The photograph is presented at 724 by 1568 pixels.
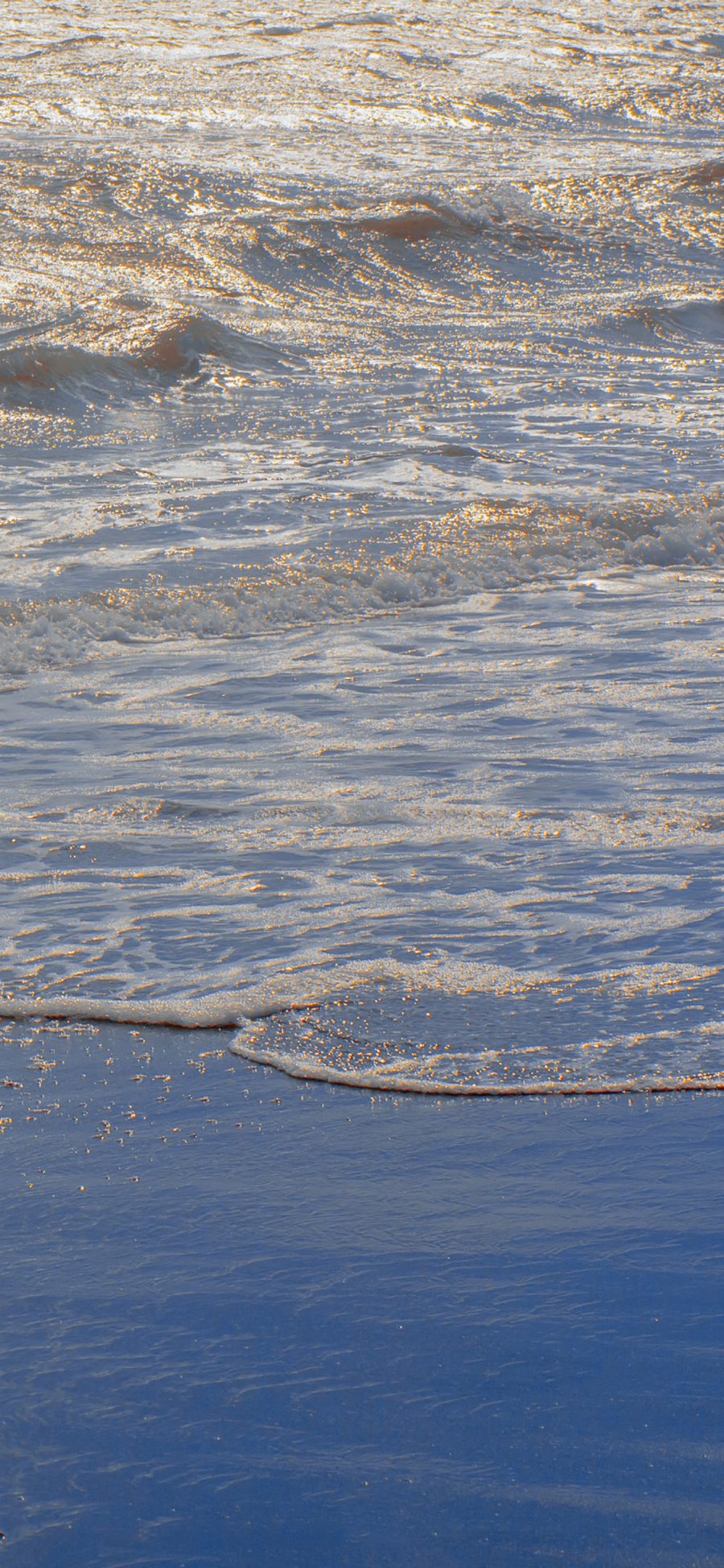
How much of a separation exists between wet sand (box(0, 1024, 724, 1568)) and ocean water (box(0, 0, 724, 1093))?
0.22 metres

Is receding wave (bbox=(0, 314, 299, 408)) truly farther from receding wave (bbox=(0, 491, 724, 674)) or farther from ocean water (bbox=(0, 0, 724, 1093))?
receding wave (bbox=(0, 491, 724, 674))

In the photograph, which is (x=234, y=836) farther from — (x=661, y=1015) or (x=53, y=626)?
(x=53, y=626)

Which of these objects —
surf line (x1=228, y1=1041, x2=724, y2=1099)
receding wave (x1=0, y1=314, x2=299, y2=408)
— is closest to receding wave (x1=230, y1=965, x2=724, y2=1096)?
surf line (x1=228, y1=1041, x2=724, y2=1099)

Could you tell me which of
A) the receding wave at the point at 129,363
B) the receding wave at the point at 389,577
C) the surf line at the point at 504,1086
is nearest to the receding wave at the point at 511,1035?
the surf line at the point at 504,1086

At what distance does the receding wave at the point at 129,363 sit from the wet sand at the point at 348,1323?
366 inches

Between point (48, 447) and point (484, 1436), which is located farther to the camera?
point (48, 447)

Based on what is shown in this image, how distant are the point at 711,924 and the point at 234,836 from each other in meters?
1.36

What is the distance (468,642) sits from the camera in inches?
244

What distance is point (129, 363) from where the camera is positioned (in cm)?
1205

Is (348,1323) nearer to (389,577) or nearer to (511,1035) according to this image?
(511,1035)

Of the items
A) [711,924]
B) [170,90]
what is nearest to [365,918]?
[711,924]

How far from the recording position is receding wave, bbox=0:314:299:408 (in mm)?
11281

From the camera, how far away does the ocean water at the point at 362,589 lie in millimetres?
3270

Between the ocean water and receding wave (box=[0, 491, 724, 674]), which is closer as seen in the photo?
the ocean water
